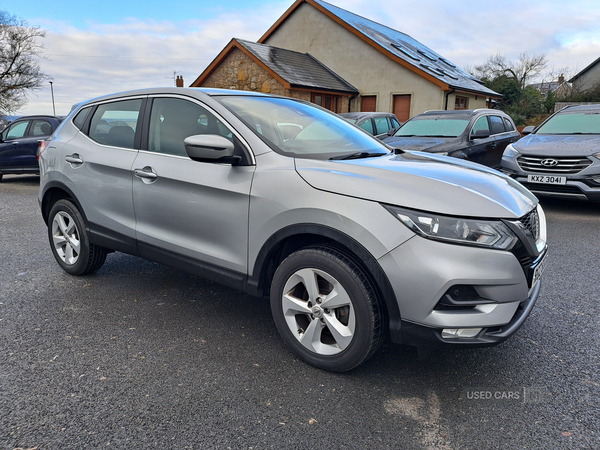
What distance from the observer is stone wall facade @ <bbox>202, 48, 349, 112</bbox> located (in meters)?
19.8

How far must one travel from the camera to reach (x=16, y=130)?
11922mm

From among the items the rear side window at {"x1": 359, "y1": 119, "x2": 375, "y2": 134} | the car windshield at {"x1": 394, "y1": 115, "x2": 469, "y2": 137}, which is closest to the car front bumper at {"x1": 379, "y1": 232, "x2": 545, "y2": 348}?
the car windshield at {"x1": 394, "y1": 115, "x2": 469, "y2": 137}

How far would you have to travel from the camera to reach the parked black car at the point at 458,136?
27.7ft

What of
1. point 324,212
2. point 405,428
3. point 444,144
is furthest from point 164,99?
point 444,144

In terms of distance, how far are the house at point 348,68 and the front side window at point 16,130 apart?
10.2m

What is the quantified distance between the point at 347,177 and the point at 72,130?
9.82 feet

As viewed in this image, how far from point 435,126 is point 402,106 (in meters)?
13.7

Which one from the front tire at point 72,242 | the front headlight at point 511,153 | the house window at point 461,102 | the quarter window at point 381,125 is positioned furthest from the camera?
the house window at point 461,102

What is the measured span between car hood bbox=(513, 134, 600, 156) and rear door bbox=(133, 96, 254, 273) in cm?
613

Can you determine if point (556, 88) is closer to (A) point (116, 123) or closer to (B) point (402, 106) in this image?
(B) point (402, 106)

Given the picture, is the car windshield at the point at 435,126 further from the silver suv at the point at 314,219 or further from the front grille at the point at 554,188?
the silver suv at the point at 314,219

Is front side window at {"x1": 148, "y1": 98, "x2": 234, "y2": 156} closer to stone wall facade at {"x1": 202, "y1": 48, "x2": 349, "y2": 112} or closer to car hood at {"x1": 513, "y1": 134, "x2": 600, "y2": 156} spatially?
car hood at {"x1": 513, "y1": 134, "x2": 600, "y2": 156}

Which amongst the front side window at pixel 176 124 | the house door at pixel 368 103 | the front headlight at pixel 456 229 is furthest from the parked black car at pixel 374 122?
the house door at pixel 368 103

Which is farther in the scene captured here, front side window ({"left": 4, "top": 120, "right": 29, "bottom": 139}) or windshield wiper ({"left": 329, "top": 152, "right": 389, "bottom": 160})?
front side window ({"left": 4, "top": 120, "right": 29, "bottom": 139})
